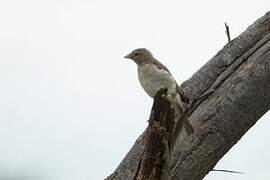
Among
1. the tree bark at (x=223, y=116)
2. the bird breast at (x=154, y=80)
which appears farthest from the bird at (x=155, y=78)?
the tree bark at (x=223, y=116)

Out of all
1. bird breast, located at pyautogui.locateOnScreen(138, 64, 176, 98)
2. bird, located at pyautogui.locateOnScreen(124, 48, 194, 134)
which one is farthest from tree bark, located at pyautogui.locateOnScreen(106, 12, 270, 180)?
bird breast, located at pyautogui.locateOnScreen(138, 64, 176, 98)

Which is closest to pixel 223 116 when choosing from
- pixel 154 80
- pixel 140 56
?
pixel 154 80

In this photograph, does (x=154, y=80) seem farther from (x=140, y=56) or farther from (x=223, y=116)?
(x=223, y=116)

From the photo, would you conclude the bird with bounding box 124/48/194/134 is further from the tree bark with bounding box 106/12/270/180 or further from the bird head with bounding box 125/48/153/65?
the tree bark with bounding box 106/12/270/180

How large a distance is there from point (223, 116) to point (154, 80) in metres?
1.20

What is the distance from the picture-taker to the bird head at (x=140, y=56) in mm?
8734

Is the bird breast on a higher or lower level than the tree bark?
higher

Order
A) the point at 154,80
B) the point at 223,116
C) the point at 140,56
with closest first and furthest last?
1. the point at 223,116
2. the point at 154,80
3. the point at 140,56

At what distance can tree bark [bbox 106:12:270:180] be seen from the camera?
676 cm

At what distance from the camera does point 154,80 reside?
801cm

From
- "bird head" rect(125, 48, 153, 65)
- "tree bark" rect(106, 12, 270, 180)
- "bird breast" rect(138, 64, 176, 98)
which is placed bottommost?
"tree bark" rect(106, 12, 270, 180)

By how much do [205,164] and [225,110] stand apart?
1.92 feet

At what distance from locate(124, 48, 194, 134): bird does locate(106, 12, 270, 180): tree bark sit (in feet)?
0.62

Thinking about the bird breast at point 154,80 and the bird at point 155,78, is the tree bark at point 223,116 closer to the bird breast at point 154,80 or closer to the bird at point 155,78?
the bird at point 155,78
